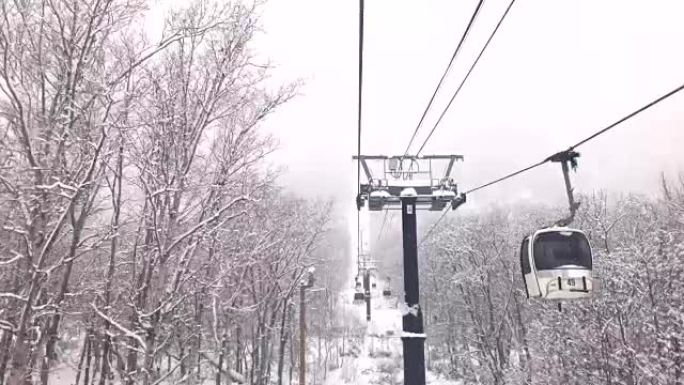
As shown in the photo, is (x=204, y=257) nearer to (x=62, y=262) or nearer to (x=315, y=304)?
(x=62, y=262)

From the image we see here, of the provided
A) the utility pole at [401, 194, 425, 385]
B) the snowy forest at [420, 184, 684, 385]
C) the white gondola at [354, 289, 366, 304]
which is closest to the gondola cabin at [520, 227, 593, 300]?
the snowy forest at [420, 184, 684, 385]

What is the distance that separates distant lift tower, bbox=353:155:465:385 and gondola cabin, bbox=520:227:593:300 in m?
7.73

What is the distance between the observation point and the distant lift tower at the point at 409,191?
46.3 feet

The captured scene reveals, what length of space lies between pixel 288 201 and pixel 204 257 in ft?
42.6

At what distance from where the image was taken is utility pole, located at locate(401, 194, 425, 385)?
13.1 metres

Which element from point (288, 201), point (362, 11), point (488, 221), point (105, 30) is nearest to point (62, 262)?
point (105, 30)

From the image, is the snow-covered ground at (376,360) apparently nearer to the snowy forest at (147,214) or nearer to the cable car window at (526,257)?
the snowy forest at (147,214)

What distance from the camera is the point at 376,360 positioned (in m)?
47.2

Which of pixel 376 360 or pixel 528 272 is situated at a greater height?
pixel 528 272

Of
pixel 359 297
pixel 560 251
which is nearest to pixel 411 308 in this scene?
pixel 560 251

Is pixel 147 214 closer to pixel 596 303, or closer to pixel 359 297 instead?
pixel 596 303

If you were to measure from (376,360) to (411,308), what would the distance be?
36.2 m

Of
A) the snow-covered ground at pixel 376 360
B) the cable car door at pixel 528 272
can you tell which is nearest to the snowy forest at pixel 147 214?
the cable car door at pixel 528 272

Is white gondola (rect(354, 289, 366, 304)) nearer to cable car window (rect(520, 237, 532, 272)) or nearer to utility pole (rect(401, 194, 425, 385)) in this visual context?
utility pole (rect(401, 194, 425, 385))
